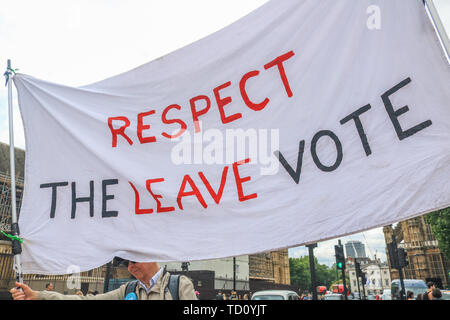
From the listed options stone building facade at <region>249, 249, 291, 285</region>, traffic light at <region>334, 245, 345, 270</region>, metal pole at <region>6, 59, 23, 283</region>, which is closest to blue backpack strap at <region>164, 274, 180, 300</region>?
metal pole at <region>6, 59, 23, 283</region>

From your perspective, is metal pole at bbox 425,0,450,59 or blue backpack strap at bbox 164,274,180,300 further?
blue backpack strap at bbox 164,274,180,300

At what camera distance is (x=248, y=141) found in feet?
8.85

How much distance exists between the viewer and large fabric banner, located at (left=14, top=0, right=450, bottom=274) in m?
2.12

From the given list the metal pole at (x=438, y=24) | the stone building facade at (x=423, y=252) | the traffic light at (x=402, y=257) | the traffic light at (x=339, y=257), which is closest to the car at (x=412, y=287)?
the traffic light at (x=339, y=257)

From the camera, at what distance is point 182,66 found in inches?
121

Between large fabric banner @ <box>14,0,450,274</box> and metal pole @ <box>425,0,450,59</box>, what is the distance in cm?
10

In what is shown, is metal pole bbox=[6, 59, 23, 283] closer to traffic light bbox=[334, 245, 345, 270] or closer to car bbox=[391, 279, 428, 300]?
traffic light bbox=[334, 245, 345, 270]

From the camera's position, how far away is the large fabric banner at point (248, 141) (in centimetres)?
212

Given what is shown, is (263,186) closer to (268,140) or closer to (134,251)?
(268,140)

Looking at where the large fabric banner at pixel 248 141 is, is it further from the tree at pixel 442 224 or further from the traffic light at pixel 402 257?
the tree at pixel 442 224

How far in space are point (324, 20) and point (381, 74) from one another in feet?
2.10

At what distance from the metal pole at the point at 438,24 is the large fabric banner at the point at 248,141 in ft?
0.31

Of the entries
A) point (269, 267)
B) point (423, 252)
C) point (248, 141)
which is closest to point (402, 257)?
point (248, 141)
